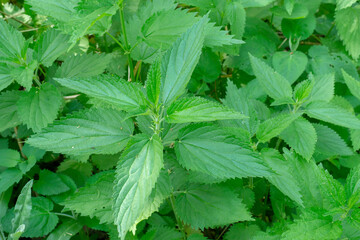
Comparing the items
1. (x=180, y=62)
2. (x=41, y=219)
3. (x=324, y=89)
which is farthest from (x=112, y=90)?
(x=324, y=89)

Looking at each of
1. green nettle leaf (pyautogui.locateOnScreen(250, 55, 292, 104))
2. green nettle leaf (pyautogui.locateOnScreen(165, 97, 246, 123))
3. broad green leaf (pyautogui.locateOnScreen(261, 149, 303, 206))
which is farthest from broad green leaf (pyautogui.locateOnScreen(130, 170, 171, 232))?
green nettle leaf (pyautogui.locateOnScreen(250, 55, 292, 104))

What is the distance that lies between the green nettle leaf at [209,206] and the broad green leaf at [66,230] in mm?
620

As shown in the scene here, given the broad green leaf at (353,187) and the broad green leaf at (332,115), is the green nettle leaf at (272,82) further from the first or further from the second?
the broad green leaf at (353,187)

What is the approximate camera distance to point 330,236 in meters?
1.20

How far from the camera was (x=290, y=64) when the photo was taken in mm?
2135

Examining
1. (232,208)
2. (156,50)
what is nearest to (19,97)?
(156,50)

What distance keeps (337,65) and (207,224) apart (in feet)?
5.05

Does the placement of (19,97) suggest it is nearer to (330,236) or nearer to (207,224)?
(207,224)

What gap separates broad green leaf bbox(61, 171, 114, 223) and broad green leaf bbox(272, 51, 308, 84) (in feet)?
4.33

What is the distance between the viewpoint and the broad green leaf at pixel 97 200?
1.37 metres

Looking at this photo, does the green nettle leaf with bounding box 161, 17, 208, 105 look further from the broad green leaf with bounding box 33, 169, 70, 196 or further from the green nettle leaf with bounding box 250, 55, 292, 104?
the broad green leaf with bounding box 33, 169, 70, 196

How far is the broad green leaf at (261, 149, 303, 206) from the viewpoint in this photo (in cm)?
136

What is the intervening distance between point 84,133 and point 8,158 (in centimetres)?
90

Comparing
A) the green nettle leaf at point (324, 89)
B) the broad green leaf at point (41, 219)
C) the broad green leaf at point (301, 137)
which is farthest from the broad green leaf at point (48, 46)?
the green nettle leaf at point (324, 89)
